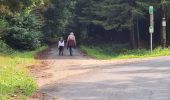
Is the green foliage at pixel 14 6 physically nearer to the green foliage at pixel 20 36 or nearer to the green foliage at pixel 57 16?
the green foliage at pixel 20 36

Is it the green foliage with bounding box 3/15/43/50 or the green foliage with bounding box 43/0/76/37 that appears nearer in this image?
the green foliage with bounding box 3/15/43/50

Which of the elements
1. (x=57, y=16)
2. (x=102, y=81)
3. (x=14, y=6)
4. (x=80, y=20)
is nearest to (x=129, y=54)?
(x=14, y=6)

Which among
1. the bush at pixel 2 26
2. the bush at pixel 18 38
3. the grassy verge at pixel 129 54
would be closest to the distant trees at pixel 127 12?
the grassy verge at pixel 129 54

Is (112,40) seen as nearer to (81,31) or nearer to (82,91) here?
(81,31)

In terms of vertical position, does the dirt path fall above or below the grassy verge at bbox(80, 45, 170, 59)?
above

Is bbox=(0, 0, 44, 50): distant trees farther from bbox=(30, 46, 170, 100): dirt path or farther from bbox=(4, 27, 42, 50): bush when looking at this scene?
bbox=(30, 46, 170, 100): dirt path

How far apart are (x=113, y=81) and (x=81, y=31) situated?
4880 cm

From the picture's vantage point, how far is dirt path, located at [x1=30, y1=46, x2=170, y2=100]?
14547 millimetres

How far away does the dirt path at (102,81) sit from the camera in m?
14.5

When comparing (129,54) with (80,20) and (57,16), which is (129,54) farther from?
(57,16)

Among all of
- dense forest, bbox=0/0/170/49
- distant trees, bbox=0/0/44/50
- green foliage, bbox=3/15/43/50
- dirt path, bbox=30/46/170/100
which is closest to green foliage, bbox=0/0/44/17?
dense forest, bbox=0/0/170/49

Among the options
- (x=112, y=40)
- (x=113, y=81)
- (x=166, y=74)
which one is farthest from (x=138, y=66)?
(x=112, y=40)

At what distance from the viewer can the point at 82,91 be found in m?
15.4

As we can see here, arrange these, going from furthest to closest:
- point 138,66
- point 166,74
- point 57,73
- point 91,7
A: point 91,7
point 138,66
point 57,73
point 166,74
